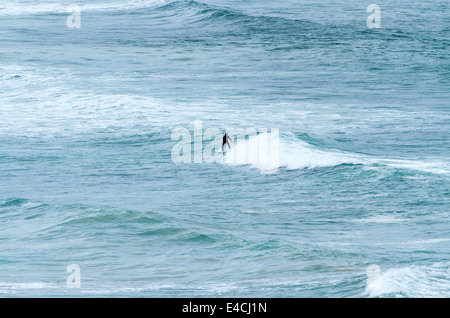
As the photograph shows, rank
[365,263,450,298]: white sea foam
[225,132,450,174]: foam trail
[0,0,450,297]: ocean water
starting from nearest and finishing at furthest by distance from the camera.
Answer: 1. [365,263,450,298]: white sea foam
2. [0,0,450,297]: ocean water
3. [225,132,450,174]: foam trail

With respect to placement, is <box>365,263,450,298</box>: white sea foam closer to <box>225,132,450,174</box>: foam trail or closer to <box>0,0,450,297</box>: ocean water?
<box>0,0,450,297</box>: ocean water

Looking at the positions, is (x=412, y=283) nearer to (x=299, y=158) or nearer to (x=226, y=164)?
(x=299, y=158)

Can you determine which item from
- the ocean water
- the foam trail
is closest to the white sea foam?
the ocean water

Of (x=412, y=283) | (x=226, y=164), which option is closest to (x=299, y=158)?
(x=226, y=164)

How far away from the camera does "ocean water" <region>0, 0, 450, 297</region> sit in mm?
15281

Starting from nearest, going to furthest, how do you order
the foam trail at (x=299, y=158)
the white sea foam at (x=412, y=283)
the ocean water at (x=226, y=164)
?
1. the white sea foam at (x=412, y=283)
2. the ocean water at (x=226, y=164)
3. the foam trail at (x=299, y=158)

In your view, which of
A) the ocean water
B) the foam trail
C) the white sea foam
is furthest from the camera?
the foam trail

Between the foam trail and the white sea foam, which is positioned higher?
the foam trail

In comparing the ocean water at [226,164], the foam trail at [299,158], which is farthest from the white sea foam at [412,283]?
the foam trail at [299,158]

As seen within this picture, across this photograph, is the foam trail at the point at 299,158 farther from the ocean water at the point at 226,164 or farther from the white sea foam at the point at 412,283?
the white sea foam at the point at 412,283

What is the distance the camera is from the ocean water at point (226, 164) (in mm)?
15281
